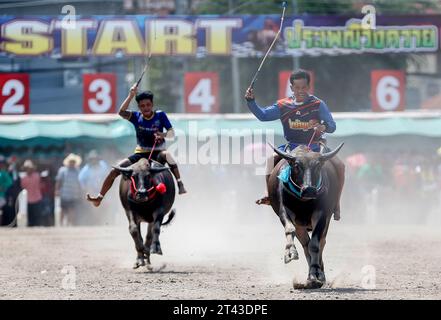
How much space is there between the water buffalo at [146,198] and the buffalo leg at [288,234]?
3442mm

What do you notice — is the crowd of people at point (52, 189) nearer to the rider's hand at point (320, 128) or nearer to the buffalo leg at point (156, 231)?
the buffalo leg at point (156, 231)

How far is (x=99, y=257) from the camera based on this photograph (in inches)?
766

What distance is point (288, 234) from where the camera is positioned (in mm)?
13406

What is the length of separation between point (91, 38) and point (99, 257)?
16.3 m

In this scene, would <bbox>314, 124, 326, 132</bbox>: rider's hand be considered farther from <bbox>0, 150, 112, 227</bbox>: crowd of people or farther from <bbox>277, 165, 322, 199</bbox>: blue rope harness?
<bbox>0, 150, 112, 227</bbox>: crowd of people

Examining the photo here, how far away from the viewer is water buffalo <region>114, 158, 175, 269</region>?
55.6 feet

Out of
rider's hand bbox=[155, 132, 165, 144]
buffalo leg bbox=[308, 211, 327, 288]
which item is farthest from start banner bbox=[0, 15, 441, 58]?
buffalo leg bbox=[308, 211, 327, 288]

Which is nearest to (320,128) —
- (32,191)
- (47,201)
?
(32,191)

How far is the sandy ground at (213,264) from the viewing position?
13.1 meters

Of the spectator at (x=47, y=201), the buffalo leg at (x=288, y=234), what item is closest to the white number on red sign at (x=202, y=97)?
the spectator at (x=47, y=201)

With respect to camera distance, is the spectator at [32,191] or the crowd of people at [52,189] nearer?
the crowd of people at [52,189]

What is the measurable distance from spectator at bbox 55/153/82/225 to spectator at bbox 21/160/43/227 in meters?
0.49
